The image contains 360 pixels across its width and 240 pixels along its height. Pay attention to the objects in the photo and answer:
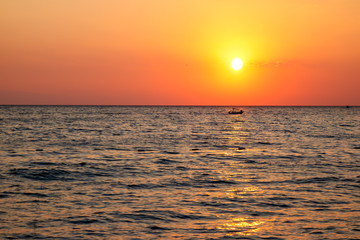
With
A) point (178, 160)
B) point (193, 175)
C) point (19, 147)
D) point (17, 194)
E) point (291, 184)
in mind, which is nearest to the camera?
point (17, 194)

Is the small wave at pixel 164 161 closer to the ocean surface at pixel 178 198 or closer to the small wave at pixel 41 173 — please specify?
the ocean surface at pixel 178 198

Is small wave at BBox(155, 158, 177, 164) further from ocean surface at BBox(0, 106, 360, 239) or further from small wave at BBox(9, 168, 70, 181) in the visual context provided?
small wave at BBox(9, 168, 70, 181)

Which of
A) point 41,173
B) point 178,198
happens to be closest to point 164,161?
point 41,173

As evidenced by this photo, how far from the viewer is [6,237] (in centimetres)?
1373

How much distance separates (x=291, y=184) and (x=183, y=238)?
11468 millimetres

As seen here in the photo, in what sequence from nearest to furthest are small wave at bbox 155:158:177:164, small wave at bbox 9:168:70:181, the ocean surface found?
1. the ocean surface
2. small wave at bbox 9:168:70:181
3. small wave at bbox 155:158:177:164

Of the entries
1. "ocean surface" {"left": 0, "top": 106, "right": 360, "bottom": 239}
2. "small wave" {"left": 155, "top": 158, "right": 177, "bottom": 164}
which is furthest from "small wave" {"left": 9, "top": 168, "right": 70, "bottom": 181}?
"small wave" {"left": 155, "top": 158, "right": 177, "bottom": 164}

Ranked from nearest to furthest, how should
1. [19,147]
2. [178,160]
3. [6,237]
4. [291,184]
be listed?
1. [6,237]
2. [291,184]
3. [178,160]
4. [19,147]

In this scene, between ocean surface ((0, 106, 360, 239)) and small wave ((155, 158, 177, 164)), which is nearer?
ocean surface ((0, 106, 360, 239))

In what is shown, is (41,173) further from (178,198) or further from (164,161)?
(178,198)

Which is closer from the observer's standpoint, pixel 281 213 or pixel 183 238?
pixel 183 238

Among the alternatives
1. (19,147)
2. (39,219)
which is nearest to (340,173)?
(39,219)

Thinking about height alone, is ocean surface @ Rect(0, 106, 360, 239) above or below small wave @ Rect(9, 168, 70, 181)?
above

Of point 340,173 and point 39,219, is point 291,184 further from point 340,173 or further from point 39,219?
point 39,219
